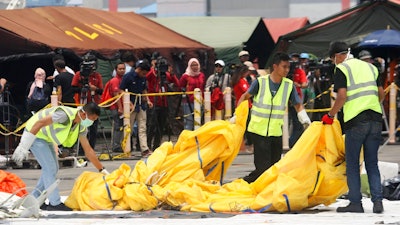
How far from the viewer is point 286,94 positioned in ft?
47.4

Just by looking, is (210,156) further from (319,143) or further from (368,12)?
(368,12)

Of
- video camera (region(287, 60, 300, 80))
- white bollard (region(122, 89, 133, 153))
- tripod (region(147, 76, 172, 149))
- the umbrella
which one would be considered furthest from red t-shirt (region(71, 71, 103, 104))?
the umbrella

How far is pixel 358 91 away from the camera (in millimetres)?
12586

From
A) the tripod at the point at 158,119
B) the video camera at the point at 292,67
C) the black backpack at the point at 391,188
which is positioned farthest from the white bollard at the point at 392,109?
the black backpack at the point at 391,188

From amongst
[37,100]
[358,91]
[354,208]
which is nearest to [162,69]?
[37,100]

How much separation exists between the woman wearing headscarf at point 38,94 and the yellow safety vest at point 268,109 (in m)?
8.14

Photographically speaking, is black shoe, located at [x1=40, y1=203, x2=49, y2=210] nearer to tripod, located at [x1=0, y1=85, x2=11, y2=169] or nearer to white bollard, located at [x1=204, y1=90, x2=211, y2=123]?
tripod, located at [x1=0, y1=85, x2=11, y2=169]

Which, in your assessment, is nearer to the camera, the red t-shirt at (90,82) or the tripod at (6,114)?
the tripod at (6,114)

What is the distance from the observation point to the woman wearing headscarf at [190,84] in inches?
916

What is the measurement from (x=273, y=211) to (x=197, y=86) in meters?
11.2

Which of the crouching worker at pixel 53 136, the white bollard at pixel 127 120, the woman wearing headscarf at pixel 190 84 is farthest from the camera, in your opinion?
the woman wearing headscarf at pixel 190 84

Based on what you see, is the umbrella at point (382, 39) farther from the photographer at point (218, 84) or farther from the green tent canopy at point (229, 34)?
the green tent canopy at point (229, 34)

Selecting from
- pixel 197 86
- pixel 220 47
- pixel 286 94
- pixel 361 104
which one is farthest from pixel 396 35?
pixel 361 104

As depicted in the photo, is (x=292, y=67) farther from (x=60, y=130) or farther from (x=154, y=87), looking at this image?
(x=60, y=130)
